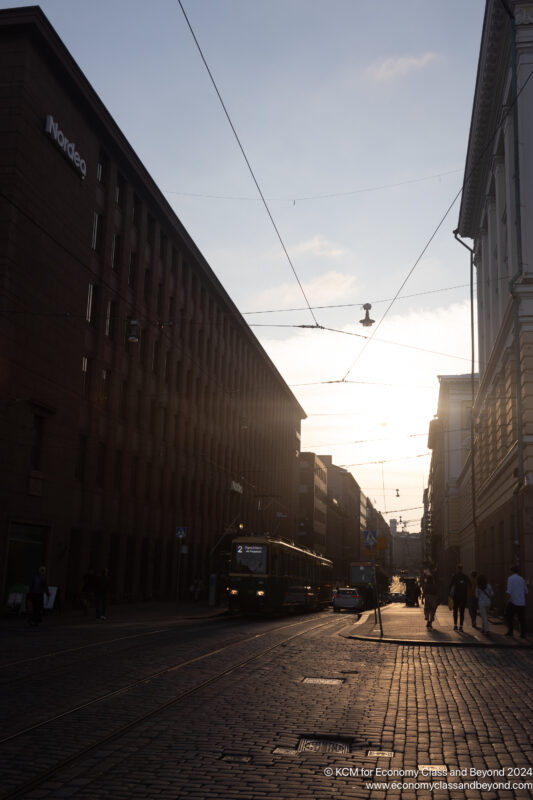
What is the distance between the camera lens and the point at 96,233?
36.5 metres

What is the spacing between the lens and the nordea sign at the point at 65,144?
30.1m

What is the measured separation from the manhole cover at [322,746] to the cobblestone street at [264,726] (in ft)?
0.06

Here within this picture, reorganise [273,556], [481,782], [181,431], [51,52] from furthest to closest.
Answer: [181,431], [273,556], [51,52], [481,782]

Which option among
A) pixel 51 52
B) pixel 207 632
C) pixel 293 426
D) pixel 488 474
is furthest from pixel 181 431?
pixel 293 426

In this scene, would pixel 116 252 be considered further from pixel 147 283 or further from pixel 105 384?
pixel 105 384

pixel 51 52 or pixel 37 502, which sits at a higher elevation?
pixel 51 52

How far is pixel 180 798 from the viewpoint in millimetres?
5754

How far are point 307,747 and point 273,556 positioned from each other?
2594 cm

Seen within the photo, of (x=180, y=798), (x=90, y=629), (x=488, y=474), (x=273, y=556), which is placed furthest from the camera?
(x=488, y=474)

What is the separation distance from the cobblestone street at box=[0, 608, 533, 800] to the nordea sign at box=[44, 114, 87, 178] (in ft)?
68.5

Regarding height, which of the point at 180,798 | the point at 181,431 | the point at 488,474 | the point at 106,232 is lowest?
the point at 180,798

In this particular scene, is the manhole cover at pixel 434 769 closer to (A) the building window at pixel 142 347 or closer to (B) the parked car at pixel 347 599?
(A) the building window at pixel 142 347

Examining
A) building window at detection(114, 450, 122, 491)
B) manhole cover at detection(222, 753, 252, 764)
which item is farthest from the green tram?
manhole cover at detection(222, 753, 252, 764)

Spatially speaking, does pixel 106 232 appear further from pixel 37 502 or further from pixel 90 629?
pixel 90 629
